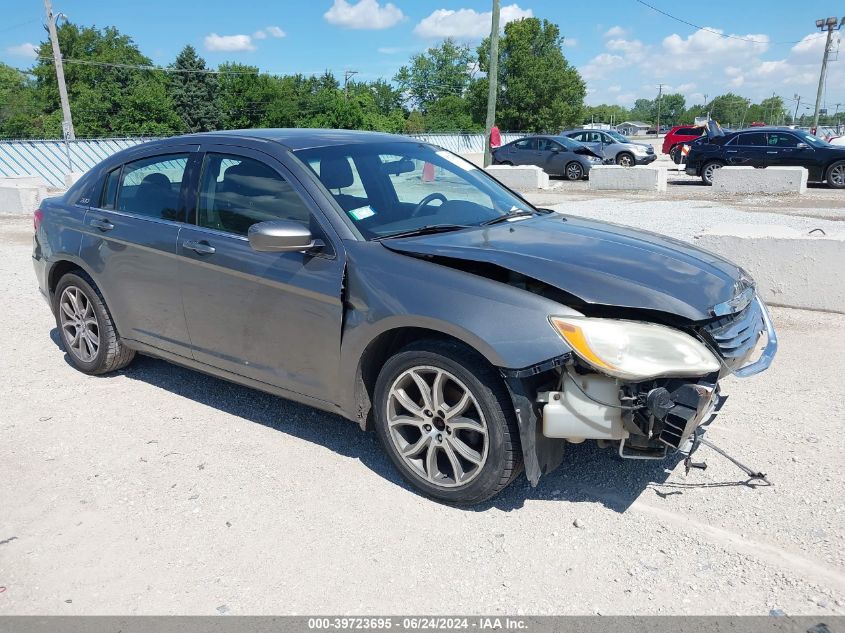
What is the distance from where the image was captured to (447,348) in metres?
3.23

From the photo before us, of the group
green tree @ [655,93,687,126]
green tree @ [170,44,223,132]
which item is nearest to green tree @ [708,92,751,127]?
green tree @ [655,93,687,126]

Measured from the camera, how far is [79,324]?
5145 mm

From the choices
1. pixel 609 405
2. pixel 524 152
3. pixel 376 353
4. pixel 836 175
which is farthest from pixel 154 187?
pixel 524 152

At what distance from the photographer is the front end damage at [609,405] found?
2.97 meters

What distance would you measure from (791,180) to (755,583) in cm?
1667

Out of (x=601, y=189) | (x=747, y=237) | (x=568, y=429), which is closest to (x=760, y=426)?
(x=568, y=429)

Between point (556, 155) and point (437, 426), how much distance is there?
21825mm

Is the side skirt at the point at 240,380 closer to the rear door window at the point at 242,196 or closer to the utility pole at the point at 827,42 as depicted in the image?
the rear door window at the point at 242,196

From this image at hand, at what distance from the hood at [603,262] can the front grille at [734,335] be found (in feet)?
0.31

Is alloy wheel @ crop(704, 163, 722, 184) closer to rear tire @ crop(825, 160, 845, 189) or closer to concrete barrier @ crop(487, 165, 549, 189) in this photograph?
rear tire @ crop(825, 160, 845, 189)

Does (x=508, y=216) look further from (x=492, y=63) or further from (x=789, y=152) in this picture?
(x=492, y=63)

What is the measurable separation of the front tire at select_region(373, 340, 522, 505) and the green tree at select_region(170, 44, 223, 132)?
68909mm

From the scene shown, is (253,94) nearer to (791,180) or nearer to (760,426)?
(791,180)

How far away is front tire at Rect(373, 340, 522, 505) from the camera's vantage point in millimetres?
3152
